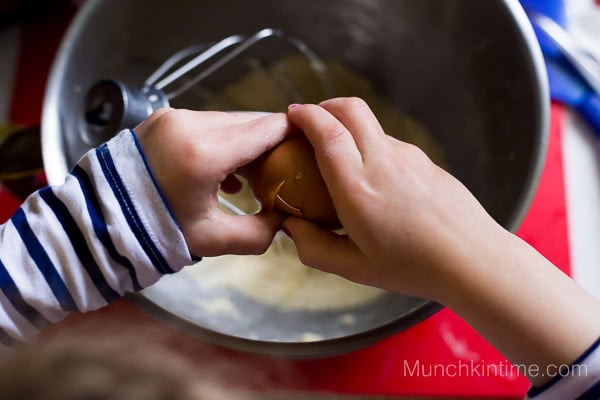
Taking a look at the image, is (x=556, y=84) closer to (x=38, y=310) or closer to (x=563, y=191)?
(x=563, y=191)

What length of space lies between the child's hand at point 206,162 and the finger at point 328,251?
0.02 meters

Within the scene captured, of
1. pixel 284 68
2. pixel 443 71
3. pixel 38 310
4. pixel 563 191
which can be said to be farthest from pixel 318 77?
pixel 38 310

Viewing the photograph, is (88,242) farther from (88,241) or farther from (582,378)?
(582,378)

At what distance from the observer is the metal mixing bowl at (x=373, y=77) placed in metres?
0.45

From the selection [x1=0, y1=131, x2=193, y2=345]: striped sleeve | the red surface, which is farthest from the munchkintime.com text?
Answer: [x1=0, y1=131, x2=193, y2=345]: striped sleeve

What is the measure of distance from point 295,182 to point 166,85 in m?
0.28

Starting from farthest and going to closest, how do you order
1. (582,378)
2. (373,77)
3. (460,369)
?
(373,77) → (460,369) → (582,378)

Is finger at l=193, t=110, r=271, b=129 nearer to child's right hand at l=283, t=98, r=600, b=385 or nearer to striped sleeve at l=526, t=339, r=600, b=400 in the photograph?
child's right hand at l=283, t=98, r=600, b=385

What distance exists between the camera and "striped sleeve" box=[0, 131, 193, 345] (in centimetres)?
36

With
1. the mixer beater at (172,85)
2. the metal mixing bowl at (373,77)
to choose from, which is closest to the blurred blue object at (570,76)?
the metal mixing bowl at (373,77)

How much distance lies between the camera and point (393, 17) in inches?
22.8

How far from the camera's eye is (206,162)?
1.14ft

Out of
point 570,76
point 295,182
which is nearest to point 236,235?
point 295,182

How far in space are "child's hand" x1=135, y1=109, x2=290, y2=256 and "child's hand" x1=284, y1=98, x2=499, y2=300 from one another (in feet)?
0.12
